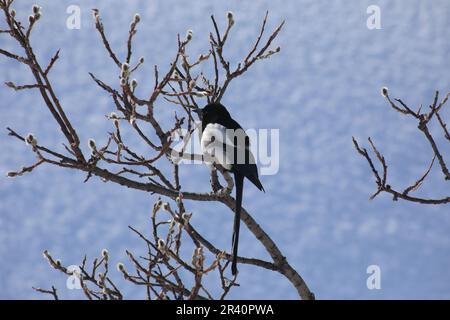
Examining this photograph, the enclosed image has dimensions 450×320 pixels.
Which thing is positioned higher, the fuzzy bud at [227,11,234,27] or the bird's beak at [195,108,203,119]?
the fuzzy bud at [227,11,234,27]

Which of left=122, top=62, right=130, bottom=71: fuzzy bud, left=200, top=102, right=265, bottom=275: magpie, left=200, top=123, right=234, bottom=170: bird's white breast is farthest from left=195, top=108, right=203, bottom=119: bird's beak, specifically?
left=122, top=62, right=130, bottom=71: fuzzy bud

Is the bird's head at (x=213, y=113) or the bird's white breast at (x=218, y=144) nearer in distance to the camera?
the bird's white breast at (x=218, y=144)

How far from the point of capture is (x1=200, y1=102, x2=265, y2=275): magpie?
20.4 feet

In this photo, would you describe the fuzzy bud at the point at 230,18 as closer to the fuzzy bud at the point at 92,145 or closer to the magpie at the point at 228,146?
the magpie at the point at 228,146

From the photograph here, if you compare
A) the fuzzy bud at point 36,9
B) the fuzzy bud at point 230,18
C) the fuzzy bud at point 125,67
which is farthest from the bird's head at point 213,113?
the fuzzy bud at point 36,9

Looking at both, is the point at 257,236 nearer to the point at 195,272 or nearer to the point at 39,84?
the point at 195,272

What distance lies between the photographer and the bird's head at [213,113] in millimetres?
6570

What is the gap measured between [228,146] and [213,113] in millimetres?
357

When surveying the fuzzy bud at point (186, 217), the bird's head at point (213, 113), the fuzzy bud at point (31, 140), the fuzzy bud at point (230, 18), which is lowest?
the fuzzy bud at point (186, 217)

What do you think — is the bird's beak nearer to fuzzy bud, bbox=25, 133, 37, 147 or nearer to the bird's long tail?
the bird's long tail

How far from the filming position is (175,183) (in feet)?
18.3

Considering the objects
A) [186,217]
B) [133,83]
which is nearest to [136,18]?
[133,83]

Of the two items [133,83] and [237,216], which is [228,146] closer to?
[237,216]
